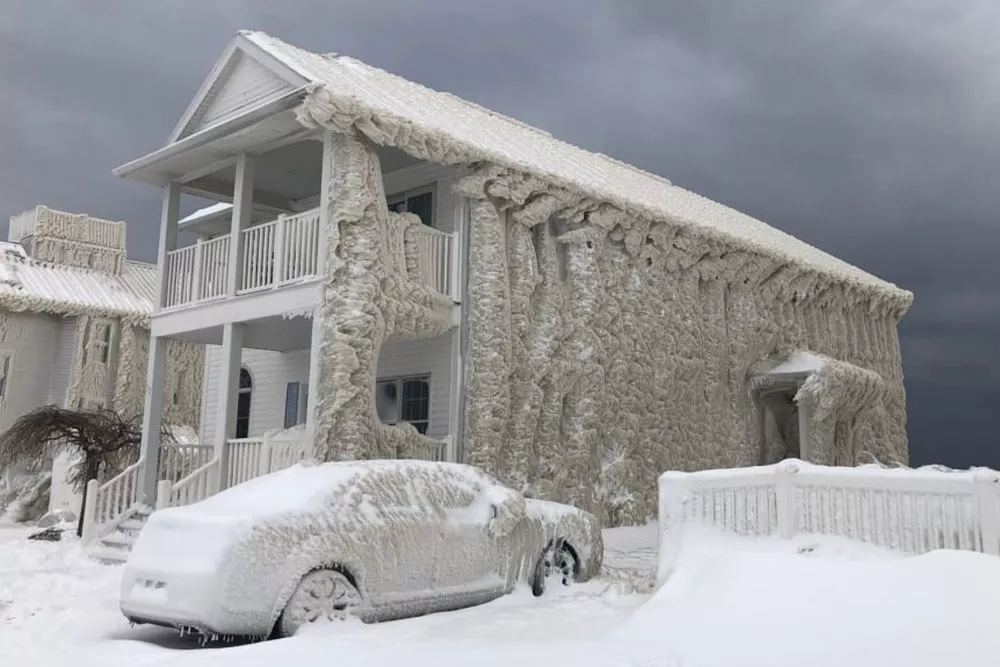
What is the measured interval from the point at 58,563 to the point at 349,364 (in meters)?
5.01

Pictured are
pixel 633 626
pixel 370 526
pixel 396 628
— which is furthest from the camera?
pixel 370 526

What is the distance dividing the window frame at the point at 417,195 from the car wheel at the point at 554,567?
7.48 meters

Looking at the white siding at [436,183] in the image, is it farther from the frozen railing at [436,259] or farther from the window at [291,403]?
the window at [291,403]

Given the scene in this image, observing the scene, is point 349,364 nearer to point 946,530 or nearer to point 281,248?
point 281,248

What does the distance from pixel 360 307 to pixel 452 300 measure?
2.31 metres

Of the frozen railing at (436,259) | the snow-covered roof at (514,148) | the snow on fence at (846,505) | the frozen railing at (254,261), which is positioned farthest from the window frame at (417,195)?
the snow on fence at (846,505)

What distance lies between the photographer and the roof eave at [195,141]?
42.7ft

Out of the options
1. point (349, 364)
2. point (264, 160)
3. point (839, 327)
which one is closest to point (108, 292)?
point (264, 160)

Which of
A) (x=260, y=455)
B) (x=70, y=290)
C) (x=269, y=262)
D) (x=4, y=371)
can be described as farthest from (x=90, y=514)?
(x=70, y=290)

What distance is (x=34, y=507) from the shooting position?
2334cm

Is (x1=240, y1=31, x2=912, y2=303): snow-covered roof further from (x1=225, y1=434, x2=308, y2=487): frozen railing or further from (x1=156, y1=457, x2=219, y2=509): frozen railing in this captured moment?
(x1=156, y1=457, x2=219, y2=509): frozen railing

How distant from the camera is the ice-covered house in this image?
13180mm

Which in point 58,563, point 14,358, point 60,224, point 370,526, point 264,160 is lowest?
point 58,563

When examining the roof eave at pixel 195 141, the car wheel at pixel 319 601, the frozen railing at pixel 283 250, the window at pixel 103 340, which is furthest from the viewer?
the window at pixel 103 340
